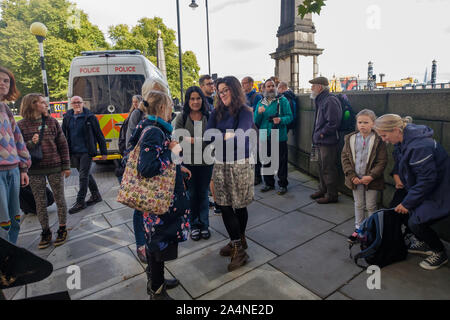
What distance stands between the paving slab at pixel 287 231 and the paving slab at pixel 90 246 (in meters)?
1.65

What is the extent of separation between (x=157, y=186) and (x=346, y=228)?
2.63m

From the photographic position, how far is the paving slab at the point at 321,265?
260 centimetres

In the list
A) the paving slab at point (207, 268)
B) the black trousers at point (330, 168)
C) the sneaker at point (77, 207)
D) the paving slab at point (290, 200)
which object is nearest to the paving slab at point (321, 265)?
the paving slab at point (207, 268)

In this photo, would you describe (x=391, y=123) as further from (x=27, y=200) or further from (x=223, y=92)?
(x=27, y=200)

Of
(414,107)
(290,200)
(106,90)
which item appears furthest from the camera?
(106,90)

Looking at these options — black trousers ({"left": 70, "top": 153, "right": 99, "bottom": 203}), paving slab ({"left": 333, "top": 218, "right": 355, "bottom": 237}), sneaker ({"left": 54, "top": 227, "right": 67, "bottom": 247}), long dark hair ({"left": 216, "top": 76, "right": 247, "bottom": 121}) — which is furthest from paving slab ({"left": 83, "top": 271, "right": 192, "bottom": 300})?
black trousers ({"left": 70, "top": 153, "right": 99, "bottom": 203})

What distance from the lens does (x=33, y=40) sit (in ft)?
83.8

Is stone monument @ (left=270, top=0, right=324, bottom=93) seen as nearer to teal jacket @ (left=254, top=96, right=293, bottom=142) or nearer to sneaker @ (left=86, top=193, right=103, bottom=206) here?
teal jacket @ (left=254, top=96, right=293, bottom=142)

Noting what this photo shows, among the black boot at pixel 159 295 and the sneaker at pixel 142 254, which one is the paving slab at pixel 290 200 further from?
the black boot at pixel 159 295

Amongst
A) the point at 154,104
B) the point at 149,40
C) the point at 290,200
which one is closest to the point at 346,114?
the point at 290,200

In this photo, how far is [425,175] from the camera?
8.29ft
